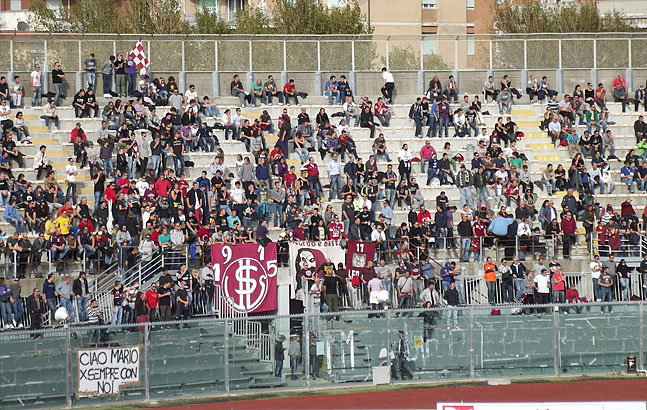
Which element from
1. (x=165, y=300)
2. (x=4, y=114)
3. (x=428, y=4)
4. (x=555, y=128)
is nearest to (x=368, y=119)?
(x=555, y=128)

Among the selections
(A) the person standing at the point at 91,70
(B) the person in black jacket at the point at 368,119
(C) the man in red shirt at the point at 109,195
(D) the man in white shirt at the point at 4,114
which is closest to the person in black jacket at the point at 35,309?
(C) the man in red shirt at the point at 109,195

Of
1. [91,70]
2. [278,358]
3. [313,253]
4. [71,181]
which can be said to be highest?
[91,70]

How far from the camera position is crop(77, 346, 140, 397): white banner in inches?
940

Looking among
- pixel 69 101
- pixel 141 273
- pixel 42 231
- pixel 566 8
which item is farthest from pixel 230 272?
pixel 566 8

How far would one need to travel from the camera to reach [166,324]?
24.4 m

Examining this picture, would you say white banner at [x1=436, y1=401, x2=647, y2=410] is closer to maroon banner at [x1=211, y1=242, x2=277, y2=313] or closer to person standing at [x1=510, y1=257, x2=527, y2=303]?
maroon banner at [x1=211, y1=242, x2=277, y2=313]

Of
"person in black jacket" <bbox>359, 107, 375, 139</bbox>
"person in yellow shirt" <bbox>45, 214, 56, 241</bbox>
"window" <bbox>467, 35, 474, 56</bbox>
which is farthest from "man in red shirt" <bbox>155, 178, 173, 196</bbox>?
"window" <bbox>467, 35, 474, 56</bbox>

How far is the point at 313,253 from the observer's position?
1298 inches

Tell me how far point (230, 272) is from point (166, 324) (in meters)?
7.40

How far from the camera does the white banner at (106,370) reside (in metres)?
23.9

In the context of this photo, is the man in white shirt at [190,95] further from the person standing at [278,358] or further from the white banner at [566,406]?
the white banner at [566,406]

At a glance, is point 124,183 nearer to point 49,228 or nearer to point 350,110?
point 49,228

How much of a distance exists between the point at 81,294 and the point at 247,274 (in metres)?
4.79

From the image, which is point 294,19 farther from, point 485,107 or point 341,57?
point 485,107
